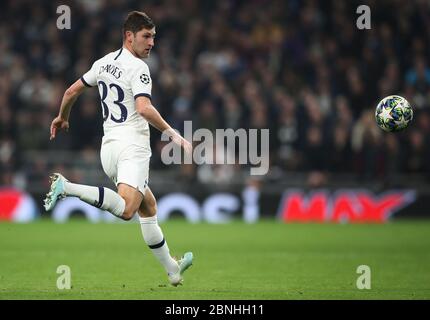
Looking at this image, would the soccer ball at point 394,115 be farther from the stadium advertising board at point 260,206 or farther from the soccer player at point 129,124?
the stadium advertising board at point 260,206

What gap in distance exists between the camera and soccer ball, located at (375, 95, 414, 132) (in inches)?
392

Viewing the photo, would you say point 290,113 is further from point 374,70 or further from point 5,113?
point 5,113

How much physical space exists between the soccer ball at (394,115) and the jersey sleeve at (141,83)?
317cm

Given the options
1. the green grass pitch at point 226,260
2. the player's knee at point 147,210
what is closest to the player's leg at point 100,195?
the player's knee at point 147,210

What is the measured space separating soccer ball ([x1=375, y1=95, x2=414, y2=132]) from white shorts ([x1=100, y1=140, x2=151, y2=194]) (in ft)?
10.1

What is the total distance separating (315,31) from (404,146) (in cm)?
357

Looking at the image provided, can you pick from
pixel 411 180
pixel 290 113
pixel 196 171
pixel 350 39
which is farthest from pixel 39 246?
pixel 350 39

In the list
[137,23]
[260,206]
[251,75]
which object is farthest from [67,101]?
[251,75]

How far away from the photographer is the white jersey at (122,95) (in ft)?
26.5

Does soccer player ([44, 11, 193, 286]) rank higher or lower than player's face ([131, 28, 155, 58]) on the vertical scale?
lower

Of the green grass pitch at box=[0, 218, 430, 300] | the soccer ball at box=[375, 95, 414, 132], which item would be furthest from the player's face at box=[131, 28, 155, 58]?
the soccer ball at box=[375, 95, 414, 132]

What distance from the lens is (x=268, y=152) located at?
56.6 ft

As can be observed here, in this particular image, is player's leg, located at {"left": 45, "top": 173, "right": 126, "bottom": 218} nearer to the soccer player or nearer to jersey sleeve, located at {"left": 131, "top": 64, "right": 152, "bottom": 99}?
the soccer player
